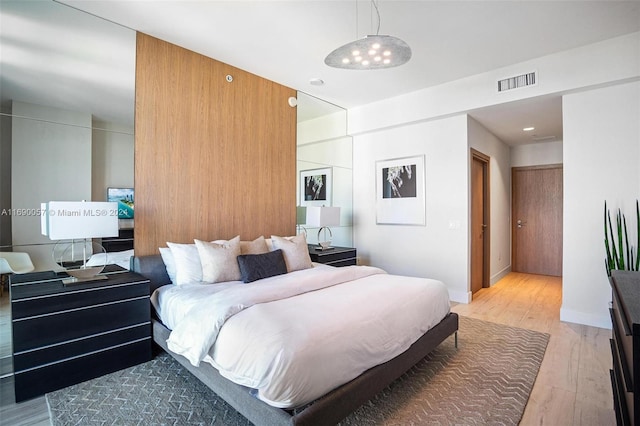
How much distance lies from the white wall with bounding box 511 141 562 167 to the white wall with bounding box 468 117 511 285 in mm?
206

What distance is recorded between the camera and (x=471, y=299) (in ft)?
15.2

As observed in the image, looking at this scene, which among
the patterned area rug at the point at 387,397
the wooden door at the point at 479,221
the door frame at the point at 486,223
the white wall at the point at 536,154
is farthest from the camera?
the white wall at the point at 536,154

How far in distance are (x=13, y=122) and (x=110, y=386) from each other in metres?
2.15

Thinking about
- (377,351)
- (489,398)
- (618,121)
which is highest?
(618,121)

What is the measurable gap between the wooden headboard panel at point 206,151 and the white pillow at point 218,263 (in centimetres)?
63

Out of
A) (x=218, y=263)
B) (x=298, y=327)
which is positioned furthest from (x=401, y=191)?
(x=298, y=327)

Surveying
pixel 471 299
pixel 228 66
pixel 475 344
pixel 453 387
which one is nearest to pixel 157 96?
pixel 228 66

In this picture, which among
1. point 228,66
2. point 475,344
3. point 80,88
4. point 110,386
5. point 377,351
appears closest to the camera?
point 377,351

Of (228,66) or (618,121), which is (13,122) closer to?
(228,66)

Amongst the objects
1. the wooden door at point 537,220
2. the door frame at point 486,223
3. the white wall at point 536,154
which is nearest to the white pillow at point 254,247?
the door frame at point 486,223

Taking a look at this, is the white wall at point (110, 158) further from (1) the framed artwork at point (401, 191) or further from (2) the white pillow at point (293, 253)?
(1) the framed artwork at point (401, 191)

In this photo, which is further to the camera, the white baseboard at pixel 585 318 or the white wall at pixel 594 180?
the white baseboard at pixel 585 318

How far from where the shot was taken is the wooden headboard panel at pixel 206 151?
3.24m

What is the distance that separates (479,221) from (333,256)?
252cm
